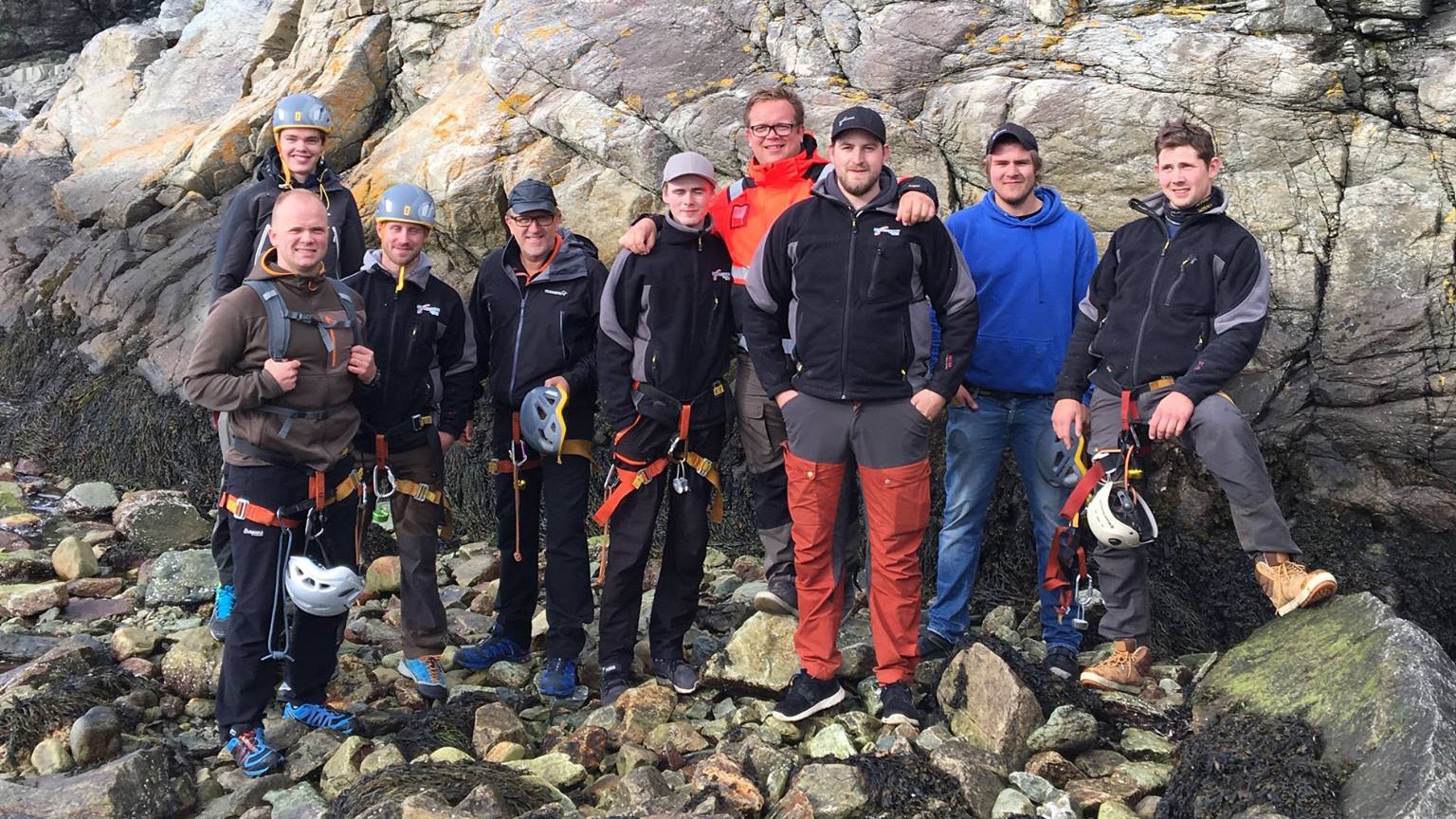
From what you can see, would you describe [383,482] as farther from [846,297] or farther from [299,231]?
[846,297]

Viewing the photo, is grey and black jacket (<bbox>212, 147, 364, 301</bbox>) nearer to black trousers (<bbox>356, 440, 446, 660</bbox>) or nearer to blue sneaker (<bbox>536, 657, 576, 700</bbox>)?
black trousers (<bbox>356, 440, 446, 660</bbox>)

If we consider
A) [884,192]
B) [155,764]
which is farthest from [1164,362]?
[155,764]

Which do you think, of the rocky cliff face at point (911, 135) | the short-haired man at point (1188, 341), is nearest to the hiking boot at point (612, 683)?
the short-haired man at point (1188, 341)

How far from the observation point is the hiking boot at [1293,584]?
5.77m

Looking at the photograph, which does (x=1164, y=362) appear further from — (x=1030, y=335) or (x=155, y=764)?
(x=155, y=764)

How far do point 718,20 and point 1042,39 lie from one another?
299 centimetres

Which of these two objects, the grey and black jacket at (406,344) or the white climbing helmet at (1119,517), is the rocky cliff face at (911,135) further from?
the grey and black jacket at (406,344)

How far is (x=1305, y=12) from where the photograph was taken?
843cm

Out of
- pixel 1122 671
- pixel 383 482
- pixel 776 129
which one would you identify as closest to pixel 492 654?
pixel 383 482

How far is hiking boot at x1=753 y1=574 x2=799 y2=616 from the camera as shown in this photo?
274 inches

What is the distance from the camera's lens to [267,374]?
553 cm

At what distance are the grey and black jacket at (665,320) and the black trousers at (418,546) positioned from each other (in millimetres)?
1158

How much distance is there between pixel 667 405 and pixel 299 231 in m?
2.16

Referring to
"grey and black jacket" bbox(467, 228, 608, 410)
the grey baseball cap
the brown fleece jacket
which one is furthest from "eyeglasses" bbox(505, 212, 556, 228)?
the brown fleece jacket
